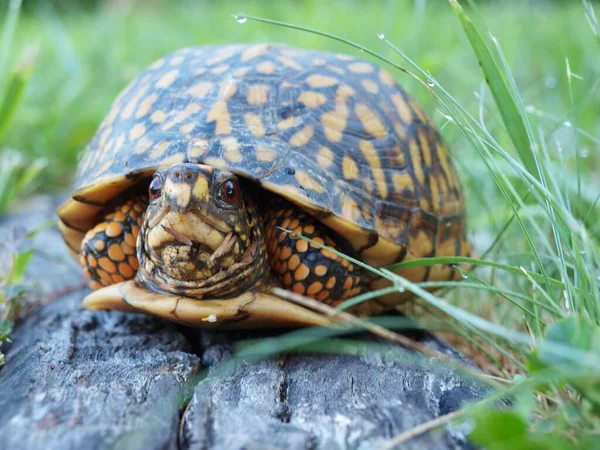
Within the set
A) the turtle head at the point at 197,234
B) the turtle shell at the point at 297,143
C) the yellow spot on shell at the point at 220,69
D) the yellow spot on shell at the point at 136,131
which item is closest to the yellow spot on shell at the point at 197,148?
the turtle shell at the point at 297,143

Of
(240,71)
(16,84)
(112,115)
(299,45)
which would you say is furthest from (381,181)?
(299,45)

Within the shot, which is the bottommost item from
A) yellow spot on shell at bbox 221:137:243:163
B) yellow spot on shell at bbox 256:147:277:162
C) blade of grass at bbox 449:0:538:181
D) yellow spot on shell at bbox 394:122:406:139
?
yellow spot on shell at bbox 221:137:243:163

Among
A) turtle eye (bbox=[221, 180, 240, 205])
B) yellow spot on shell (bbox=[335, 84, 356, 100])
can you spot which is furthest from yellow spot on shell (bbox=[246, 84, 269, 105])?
turtle eye (bbox=[221, 180, 240, 205])

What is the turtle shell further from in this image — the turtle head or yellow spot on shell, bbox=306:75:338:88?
the turtle head

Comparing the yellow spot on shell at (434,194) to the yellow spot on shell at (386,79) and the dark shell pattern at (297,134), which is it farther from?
the yellow spot on shell at (386,79)

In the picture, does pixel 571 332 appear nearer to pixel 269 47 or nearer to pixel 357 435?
pixel 357 435

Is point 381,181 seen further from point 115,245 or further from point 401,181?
point 115,245
